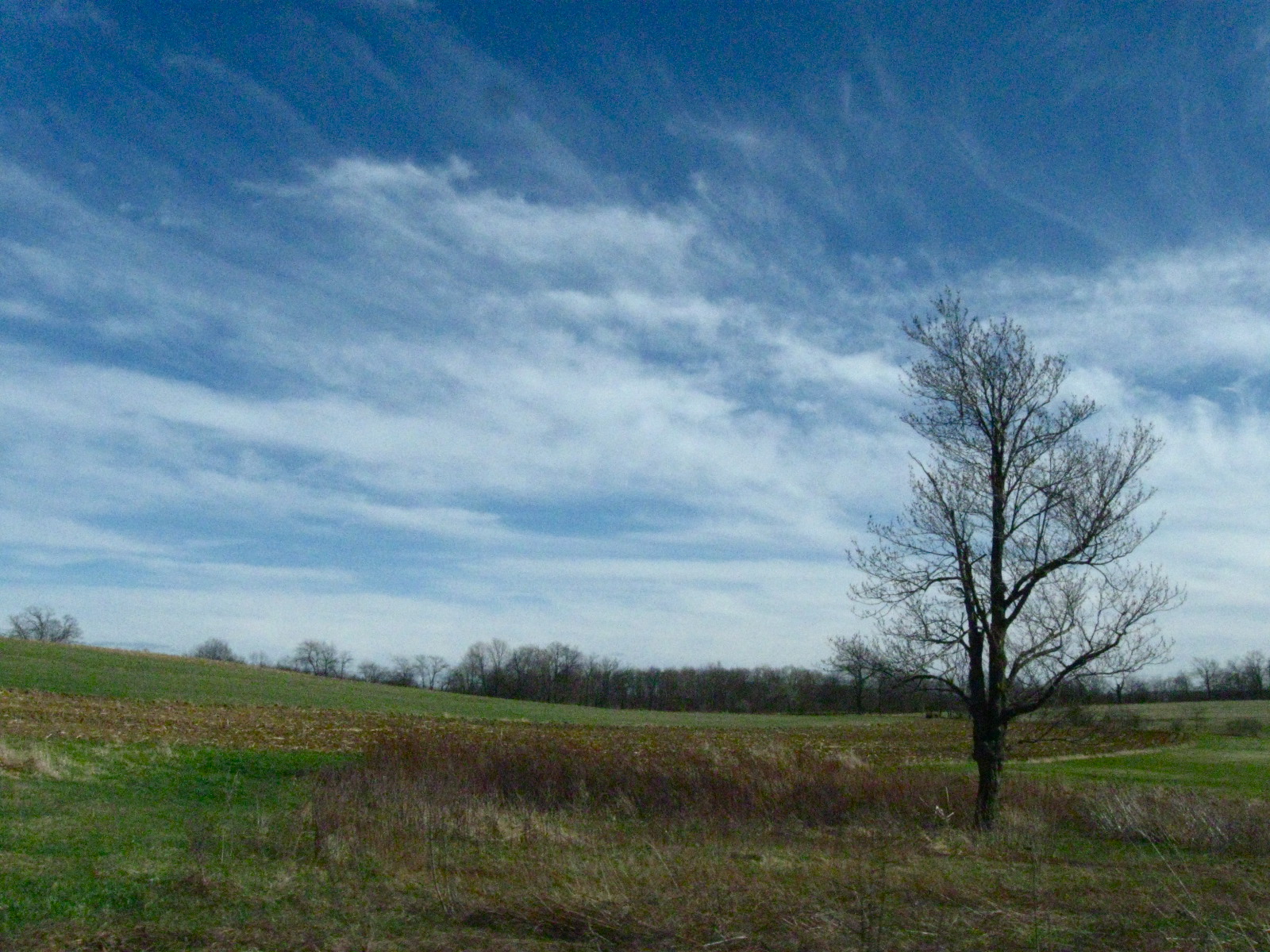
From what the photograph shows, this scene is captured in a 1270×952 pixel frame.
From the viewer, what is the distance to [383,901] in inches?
364

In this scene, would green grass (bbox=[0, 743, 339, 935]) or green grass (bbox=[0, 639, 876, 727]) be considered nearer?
green grass (bbox=[0, 743, 339, 935])

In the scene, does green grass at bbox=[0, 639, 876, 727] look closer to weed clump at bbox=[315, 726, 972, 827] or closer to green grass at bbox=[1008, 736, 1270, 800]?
weed clump at bbox=[315, 726, 972, 827]

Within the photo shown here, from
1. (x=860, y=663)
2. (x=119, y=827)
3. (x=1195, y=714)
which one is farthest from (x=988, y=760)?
(x=1195, y=714)

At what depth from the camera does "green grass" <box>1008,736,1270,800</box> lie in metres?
30.7

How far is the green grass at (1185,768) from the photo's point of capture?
30672 mm

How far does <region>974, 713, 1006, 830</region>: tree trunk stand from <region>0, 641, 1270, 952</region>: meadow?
698mm

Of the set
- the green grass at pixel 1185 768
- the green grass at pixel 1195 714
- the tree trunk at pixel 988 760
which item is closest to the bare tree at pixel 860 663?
the tree trunk at pixel 988 760

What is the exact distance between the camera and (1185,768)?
37875mm

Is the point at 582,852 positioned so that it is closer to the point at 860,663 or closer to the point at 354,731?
the point at 860,663

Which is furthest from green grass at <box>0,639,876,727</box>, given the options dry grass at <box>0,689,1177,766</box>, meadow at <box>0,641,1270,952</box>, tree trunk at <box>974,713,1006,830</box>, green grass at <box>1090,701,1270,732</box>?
tree trunk at <box>974,713,1006,830</box>

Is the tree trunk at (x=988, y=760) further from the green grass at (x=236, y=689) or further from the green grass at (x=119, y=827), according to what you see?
the green grass at (x=236, y=689)

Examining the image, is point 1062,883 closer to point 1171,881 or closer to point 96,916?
point 1171,881

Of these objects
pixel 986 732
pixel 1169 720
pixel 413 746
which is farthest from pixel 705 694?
pixel 986 732

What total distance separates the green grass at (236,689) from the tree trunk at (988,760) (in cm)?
4838
